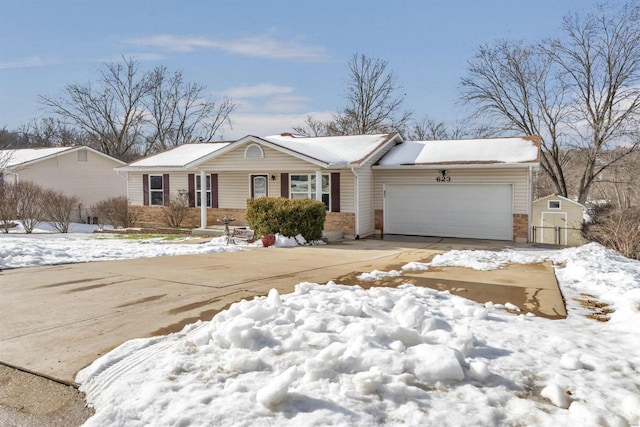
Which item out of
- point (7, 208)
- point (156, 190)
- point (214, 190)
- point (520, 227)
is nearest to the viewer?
point (520, 227)

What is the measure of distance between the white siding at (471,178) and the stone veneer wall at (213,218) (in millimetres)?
1810

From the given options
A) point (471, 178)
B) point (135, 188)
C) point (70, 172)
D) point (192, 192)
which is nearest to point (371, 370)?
point (471, 178)

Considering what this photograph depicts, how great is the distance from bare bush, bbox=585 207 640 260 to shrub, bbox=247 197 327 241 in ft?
26.6

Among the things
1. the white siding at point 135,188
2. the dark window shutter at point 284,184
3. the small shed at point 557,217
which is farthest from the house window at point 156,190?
the small shed at point 557,217

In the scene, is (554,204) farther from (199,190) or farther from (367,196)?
(199,190)

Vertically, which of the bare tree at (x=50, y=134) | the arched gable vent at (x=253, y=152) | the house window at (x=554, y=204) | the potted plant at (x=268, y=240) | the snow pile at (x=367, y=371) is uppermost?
the bare tree at (x=50, y=134)

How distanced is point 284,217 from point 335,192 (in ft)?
10.9

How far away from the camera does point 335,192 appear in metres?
16.8

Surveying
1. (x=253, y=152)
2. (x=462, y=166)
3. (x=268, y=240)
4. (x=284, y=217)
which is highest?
(x=253, y=152)

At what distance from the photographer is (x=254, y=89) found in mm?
36469

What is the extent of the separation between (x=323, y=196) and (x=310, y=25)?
814 centimetres

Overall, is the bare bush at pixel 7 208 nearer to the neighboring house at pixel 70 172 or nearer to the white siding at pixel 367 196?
the neighboring house at pixel 70 172

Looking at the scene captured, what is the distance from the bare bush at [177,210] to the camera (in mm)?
Answer: 19797

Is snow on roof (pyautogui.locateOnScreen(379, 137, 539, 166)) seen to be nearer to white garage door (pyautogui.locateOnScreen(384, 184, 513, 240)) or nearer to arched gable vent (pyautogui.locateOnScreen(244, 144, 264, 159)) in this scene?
white garage door (pyautogui.locateOnScreen(384, 184, 513, 240))
